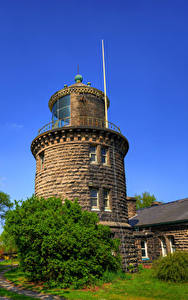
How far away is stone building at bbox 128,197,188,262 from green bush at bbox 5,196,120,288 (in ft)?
26.1

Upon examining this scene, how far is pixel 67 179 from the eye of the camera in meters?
17.5

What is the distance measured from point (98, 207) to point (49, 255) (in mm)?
5945

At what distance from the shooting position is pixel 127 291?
1140 centimetres

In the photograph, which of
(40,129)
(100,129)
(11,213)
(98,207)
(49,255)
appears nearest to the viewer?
(49,255)

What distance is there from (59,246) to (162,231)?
11.9 meters

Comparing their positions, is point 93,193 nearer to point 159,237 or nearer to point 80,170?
point 80,170

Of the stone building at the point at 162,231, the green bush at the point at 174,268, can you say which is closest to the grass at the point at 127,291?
the green bush at the point at 174,268

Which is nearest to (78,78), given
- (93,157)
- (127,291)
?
(93,157)

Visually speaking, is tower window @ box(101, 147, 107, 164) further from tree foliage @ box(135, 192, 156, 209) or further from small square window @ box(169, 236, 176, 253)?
tree foliage @ box(135, 192, 156, 209)

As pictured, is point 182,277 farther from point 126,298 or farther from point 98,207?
point 98,207

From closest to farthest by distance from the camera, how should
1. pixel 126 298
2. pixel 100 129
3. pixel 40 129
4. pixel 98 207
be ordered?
pixel 126 298 → pixel 98 207 → pixel 100 129 → pixel 40 129

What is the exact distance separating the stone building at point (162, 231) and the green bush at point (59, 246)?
797 centimetres

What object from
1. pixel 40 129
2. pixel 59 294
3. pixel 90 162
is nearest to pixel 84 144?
pixel 90 162

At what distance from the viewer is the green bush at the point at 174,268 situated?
12930mm
